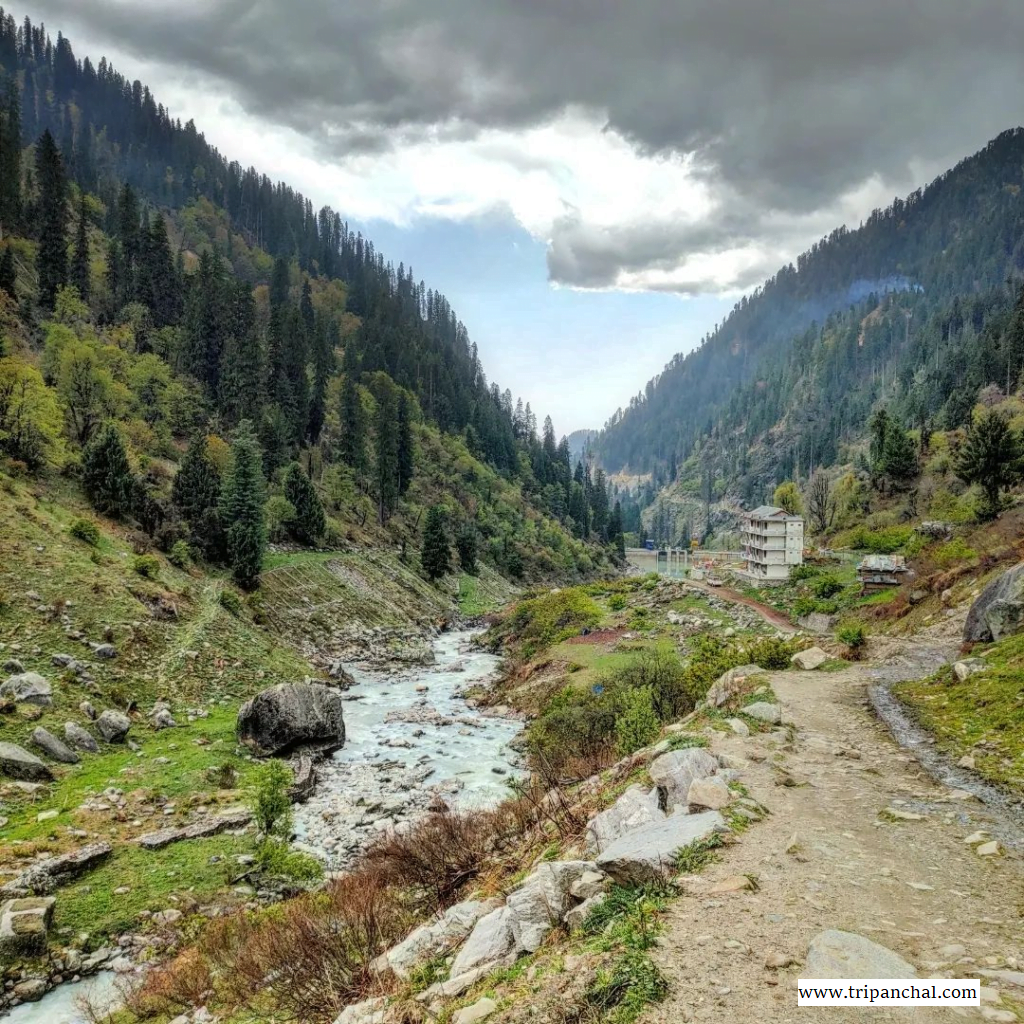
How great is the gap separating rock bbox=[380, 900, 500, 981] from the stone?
634 inches

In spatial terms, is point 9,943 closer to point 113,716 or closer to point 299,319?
point 113,716

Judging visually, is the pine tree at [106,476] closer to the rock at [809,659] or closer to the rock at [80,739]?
the rock at [80,739]

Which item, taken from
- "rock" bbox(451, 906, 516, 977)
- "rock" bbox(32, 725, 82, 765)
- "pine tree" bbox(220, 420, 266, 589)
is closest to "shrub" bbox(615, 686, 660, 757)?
"rock" bbox(451, 906, 516, 977)

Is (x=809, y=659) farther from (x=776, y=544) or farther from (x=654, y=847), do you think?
(x=776, y=544)

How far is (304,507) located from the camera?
70312 mm

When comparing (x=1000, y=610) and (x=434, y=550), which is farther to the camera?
(x=434, y=550)

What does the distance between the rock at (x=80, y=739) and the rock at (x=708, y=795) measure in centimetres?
2374

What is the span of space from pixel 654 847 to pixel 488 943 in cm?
275

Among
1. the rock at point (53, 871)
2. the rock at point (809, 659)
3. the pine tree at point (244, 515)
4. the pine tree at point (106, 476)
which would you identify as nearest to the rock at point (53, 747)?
the rock at point (53, 871)

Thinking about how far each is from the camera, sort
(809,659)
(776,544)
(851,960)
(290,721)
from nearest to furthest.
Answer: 1. (851,960)
2. (809,659)
3. (290,721)
4. (776,544)

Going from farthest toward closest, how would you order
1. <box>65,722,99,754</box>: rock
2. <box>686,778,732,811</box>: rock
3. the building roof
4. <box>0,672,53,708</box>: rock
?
the building roof
<box>0,672,53,708</box>: rock
<box>65,722,99,754</box>: rock
<box>686,778,732,811</box>: rock

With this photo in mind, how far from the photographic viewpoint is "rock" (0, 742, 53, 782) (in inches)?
831

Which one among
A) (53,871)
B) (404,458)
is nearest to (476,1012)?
(53,871)

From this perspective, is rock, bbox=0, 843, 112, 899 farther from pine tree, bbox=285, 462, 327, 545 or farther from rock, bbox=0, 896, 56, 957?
pine tree, bbox=285, 462, 327, 545
